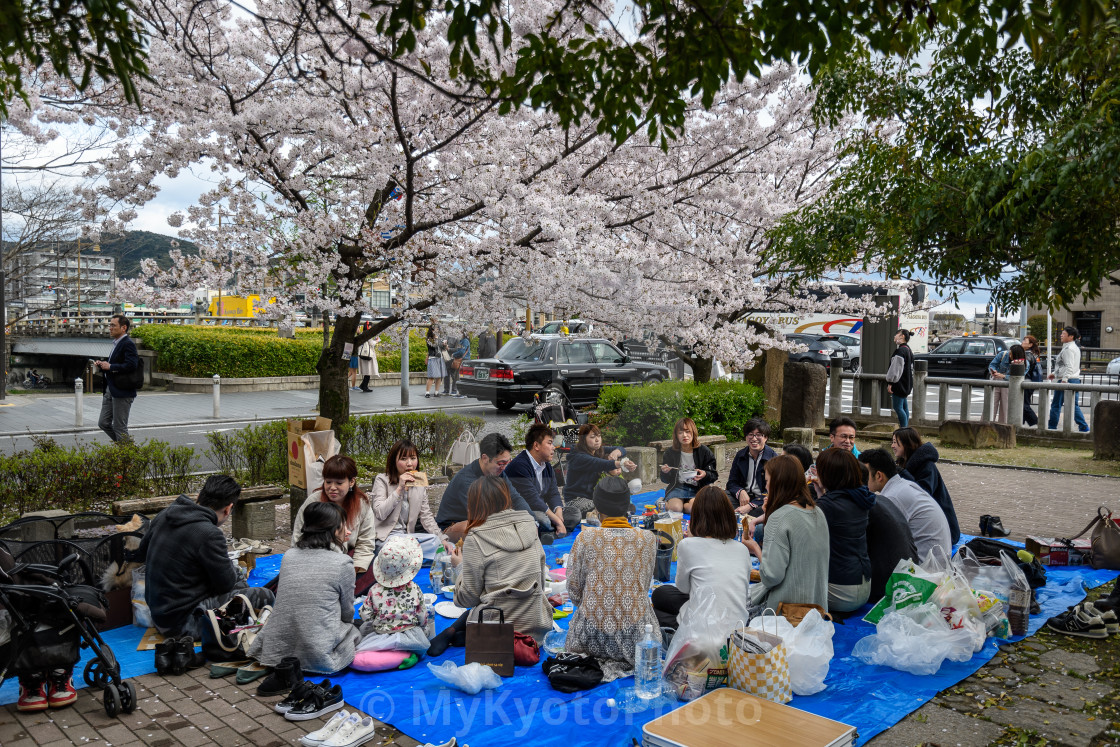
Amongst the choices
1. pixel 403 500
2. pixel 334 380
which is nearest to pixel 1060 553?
pixel 403 500

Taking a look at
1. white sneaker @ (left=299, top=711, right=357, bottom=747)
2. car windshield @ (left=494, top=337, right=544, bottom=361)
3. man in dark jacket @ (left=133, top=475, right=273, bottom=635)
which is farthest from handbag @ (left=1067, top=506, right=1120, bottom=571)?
car windshield @ (left=494, top=337, right=544, bottom=361)

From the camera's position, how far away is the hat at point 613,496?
7723 millimetres

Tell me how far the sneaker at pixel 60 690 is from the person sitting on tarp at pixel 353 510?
167 cm

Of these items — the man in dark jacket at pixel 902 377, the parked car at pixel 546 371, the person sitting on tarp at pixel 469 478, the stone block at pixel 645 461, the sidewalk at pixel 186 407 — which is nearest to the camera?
the person sitting on tarp at pixel 469 478

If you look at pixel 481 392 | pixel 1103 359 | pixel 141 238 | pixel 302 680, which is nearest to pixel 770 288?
pixel 481 392

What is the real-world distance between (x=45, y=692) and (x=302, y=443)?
12.0 ft

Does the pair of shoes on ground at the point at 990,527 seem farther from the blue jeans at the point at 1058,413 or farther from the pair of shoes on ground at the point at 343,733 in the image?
the blue jeans at the point at 1058,413

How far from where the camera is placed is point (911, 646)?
16.1ft

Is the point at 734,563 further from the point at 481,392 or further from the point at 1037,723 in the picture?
the point at 481,392

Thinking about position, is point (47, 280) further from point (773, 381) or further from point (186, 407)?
point (773, 381)

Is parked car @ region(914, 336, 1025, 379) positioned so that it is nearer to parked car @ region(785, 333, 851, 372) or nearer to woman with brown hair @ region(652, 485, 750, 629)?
parked car @ region(785, 333, 851, 372)

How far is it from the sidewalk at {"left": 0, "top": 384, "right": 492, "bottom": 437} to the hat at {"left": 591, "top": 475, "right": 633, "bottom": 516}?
33.8 ft

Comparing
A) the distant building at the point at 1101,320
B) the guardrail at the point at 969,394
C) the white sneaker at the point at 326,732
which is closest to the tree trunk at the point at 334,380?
the white sneaker at the point at 326,732

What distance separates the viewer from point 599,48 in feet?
14.2
